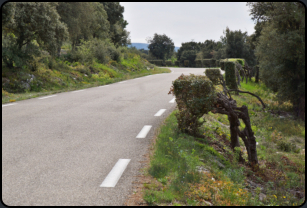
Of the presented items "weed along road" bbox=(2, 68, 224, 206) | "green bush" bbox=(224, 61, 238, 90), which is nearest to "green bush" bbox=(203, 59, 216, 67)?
"green bush" bbox=(224, 61, 238, 90)

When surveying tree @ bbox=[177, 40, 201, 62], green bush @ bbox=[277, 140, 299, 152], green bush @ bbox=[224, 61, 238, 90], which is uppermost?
tree @ bbox=[177, 40, 201, 62]

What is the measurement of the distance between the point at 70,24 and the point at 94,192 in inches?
907

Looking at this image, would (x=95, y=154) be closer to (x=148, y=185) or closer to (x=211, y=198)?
(x=148, y=185)

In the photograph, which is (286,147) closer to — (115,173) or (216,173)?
(216,173)

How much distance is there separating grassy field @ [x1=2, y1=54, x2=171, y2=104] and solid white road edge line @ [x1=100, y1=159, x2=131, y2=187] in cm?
850

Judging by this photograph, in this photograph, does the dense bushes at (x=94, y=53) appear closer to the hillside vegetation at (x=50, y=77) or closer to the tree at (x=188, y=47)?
the hillside vegetation at (x=50, y=77)

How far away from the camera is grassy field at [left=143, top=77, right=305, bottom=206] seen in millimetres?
→ 3826

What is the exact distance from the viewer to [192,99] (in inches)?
249

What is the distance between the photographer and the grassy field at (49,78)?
46.8 feet

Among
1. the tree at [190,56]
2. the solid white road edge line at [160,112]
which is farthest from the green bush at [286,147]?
the tree at [190,56]

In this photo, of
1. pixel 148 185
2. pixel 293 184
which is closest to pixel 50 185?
pixel 148 185

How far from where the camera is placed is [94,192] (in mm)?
3672

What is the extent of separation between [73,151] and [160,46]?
88.9m

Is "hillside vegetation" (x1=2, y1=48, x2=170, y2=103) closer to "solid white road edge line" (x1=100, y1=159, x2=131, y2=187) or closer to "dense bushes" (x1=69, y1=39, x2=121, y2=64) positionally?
"dense bushes" (x1=69, y1=39, x2=121, y2=64)
